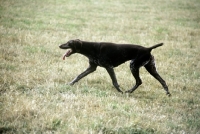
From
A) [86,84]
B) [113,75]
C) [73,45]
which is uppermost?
[73,45]

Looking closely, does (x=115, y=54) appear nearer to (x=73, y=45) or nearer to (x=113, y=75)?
(x=113, y=75)

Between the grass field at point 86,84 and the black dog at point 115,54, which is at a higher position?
the black dog at point 115,54

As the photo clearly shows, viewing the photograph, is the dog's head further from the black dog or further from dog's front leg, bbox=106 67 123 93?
dog's front leg, bbox=106 67 123 93

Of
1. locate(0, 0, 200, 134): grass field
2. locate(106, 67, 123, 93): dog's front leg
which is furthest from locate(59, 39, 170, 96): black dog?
locate(0, 0, 200, 134): grass field

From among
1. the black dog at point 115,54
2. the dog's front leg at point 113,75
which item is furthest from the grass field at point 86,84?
the black dog at point 115,54

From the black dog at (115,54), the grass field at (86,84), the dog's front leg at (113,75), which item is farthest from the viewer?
the dog's front leg at (113,75)

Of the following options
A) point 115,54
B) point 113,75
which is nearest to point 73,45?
point 115,54

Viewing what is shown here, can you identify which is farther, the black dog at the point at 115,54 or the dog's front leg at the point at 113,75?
the dog's front leg at the point at 113,75

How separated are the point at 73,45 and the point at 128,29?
36.2ft

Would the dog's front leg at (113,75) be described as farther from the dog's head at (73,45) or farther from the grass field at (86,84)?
the dog's head at (73,45)

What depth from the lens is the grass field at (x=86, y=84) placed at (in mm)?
5738

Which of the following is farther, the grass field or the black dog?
the black dog

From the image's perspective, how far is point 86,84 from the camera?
28.1 ft

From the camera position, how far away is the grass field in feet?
18.8
